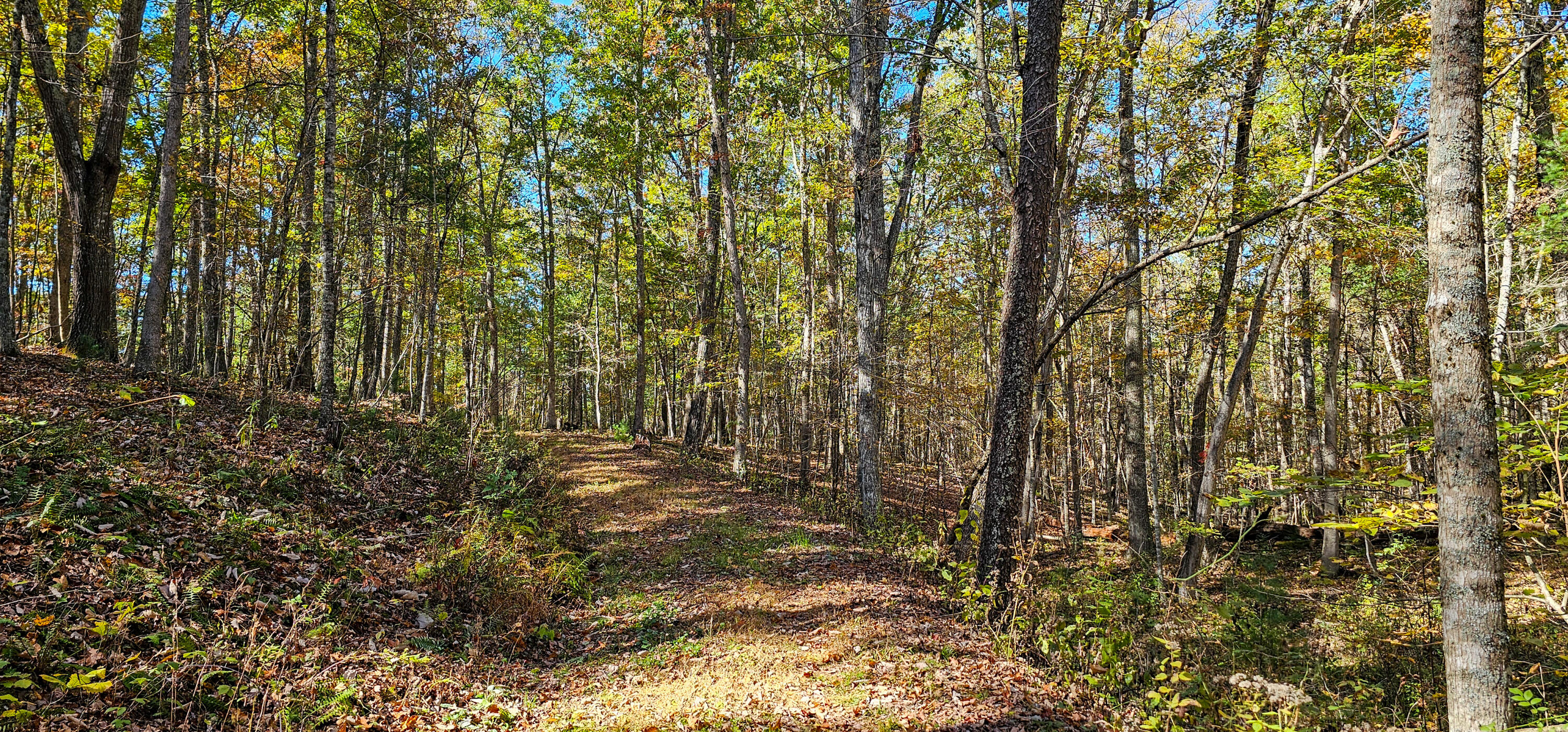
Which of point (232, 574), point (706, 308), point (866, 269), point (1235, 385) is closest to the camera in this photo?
point (232, 574)

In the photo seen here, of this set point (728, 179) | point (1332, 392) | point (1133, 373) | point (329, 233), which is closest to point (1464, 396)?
point (1133, 373)

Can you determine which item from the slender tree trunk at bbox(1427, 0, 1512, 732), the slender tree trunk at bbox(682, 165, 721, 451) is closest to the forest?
the slender tree trunk at bbox(1427, 0, 1512, 732)

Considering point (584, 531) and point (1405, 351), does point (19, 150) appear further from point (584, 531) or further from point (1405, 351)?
point (1405, 351)

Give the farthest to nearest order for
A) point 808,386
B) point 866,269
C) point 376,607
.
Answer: point 808,386
point 866,269
point 376,607

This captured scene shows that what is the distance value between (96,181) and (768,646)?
12803 millimetres

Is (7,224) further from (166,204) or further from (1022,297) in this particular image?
(1022,297)

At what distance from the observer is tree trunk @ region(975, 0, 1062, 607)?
6.55m

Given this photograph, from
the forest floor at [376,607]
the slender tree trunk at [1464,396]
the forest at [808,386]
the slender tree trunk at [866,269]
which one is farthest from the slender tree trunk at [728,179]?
the slender tree trunk at [1464,396]

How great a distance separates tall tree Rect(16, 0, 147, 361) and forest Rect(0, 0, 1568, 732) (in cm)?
8

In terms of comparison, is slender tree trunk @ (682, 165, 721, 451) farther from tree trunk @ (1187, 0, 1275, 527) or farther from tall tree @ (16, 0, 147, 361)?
tree trunk @ (1187, 0, 1275, 527)

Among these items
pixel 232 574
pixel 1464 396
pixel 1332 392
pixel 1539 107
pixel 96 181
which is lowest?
pixel 232 574

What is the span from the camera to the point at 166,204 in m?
9.49

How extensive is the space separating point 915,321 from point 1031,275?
53.7 feet

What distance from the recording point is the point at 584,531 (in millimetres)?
10797
